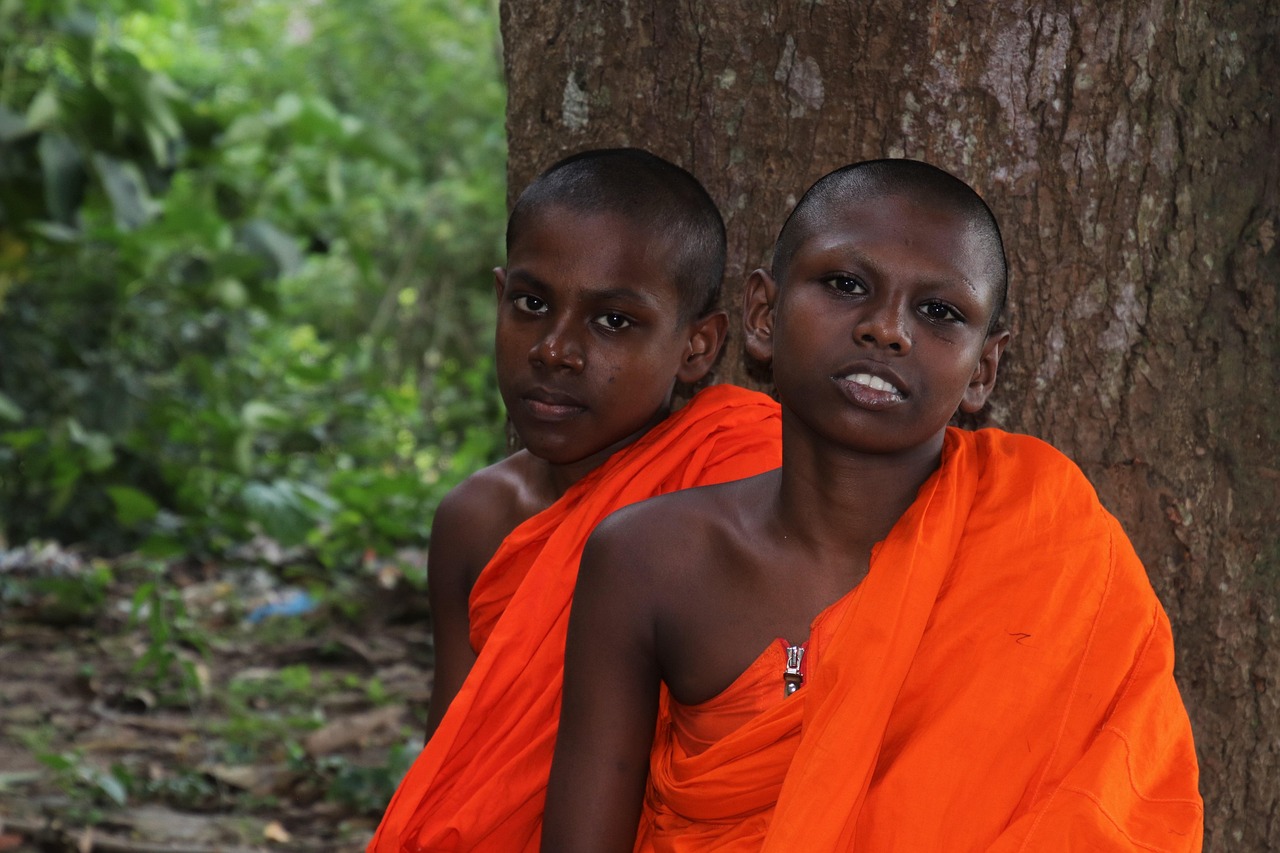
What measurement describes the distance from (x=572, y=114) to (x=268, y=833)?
2058 millimetres

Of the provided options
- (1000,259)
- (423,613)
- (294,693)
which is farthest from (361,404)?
(1000,259)

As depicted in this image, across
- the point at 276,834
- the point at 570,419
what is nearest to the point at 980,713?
the point at 570,419

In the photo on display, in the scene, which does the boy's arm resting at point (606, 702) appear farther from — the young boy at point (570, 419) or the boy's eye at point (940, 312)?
the boy's eye at point (940, 312)

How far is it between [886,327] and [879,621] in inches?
14.4

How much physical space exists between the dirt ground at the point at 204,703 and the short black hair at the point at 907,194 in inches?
91.7

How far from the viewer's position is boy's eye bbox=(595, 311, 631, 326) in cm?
211

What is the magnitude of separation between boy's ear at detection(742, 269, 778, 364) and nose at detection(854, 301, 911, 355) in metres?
0.21

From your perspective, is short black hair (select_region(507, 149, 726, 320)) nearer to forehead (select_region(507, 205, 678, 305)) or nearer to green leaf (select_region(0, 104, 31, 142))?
forehead (select_region(507, 205, 678, 305))

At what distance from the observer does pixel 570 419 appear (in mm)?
2119

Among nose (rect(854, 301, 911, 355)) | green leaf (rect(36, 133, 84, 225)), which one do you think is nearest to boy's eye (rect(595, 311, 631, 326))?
nose (rect(854, 301, 911, 355))

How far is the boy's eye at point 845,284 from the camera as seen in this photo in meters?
1.74

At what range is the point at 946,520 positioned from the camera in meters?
1.71

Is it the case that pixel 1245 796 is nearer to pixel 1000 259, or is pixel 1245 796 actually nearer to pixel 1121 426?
pixel 1121 426

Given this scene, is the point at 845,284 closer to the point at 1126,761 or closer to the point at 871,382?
the point at 871,382
